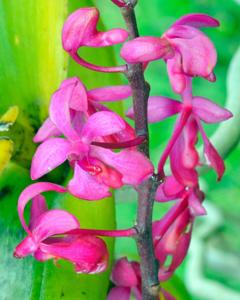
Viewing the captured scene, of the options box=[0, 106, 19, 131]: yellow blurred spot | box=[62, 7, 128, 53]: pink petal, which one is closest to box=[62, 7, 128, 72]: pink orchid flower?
box=[62, 7, 128, 53]: pink petal

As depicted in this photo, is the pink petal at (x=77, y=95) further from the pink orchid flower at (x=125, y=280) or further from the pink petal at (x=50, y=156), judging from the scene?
the pink orchid flower at (x=125, y=280)

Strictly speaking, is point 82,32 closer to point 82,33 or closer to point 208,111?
point 82,33

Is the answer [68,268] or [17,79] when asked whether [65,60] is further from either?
[68,268]

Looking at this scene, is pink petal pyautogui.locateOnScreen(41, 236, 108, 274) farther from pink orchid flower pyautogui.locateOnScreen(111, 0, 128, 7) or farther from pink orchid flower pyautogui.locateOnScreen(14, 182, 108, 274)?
pink orchid flower pyautogui.locateOnScreen(111, 0, 128, 7)

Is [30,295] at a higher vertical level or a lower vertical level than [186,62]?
lower

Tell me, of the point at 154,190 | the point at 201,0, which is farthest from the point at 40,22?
the point at 201,0

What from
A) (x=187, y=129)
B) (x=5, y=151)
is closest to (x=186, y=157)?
(x=187, y=129)

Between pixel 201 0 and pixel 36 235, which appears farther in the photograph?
pixel 201 0
